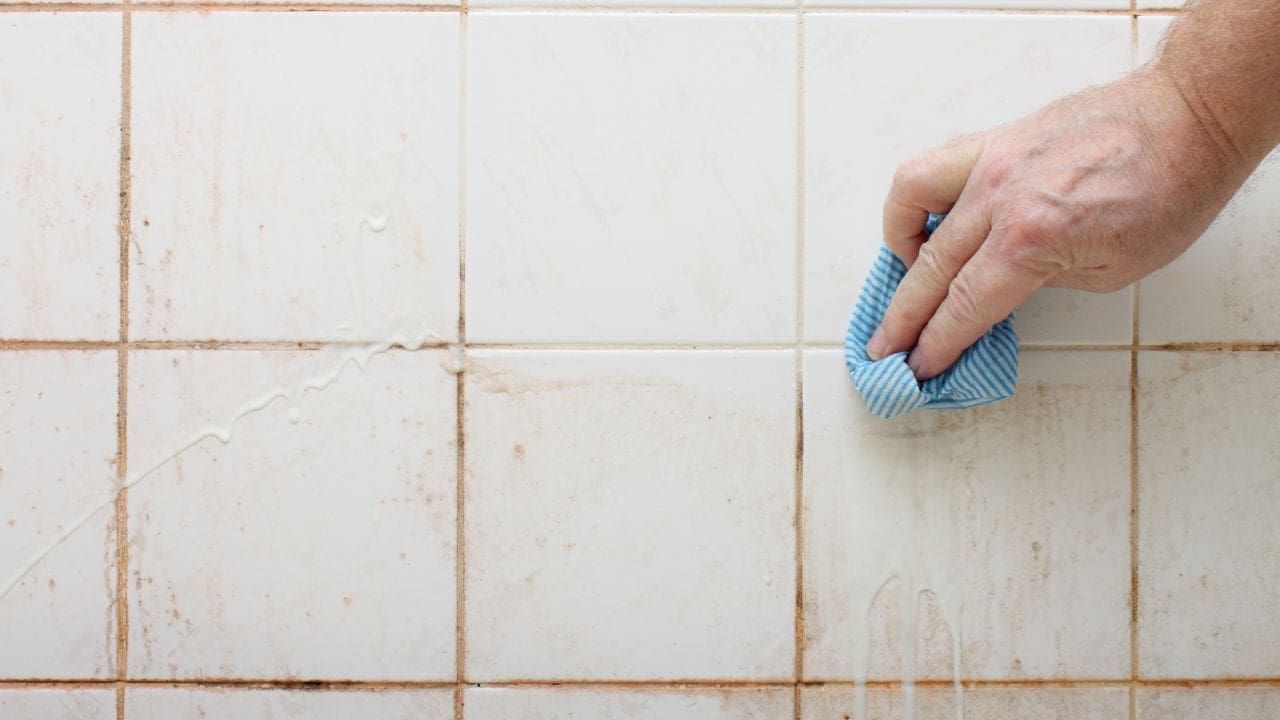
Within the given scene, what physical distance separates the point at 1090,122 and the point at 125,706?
3.24 feet

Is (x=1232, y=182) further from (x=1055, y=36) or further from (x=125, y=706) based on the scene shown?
(x=125, y=706)

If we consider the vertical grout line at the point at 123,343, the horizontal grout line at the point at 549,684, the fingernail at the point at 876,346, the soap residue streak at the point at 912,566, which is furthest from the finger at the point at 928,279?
the vertical grout line at the point at 123,343

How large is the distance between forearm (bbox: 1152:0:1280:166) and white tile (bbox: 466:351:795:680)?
376 mm

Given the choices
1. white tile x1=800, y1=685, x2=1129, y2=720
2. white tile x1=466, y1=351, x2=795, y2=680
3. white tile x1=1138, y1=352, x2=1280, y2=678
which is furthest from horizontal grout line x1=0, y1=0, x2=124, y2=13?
white tile x1=1138, y1=352, x2=1280, y2=678

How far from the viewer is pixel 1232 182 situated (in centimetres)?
63

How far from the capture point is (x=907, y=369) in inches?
27.6

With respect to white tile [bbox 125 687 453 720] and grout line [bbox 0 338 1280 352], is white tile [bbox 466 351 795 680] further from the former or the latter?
white tile [bbox 125 687 453 720]

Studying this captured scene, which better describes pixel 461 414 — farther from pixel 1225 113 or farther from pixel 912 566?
pixel 1225 113

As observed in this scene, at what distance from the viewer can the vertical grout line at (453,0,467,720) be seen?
76 centimetres

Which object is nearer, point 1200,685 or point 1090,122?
point 1090,122

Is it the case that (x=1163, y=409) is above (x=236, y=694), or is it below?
above

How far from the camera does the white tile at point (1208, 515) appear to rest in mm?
757

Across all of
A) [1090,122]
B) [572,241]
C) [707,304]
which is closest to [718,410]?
[707,304]

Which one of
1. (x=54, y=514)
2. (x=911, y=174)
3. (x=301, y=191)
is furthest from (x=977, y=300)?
(x=54, y=514)
